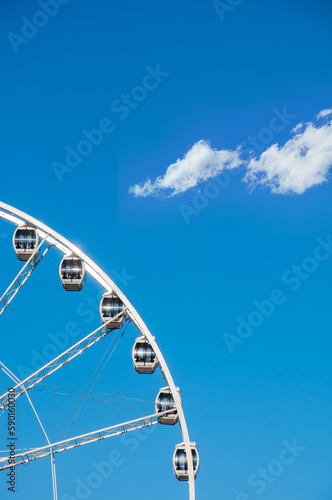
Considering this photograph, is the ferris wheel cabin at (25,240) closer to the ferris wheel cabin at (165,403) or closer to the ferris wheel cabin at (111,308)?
the ferris wheel cabin at (111,308)

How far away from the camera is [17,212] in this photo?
38281mm

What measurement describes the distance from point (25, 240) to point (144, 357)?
310 inches

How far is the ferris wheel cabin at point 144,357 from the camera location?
3772cm

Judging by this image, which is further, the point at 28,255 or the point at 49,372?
the point at 28,255

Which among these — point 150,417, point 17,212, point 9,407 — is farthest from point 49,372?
point 17,212

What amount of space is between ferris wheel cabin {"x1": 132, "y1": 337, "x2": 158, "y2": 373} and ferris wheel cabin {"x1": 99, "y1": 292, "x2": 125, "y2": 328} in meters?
1.34

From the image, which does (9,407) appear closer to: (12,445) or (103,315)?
(12,445)

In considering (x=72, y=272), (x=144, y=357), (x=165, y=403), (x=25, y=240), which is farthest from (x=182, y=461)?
(x=25, y=240)

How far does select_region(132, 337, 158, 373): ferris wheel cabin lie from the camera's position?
3772 cm

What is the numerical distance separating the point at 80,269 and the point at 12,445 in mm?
8559

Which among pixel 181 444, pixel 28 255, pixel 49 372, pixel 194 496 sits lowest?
pixel 194 496

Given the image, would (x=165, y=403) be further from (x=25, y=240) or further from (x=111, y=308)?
(x=25, y=240)

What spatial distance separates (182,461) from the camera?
37.1 m

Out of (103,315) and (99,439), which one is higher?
(103,315)
